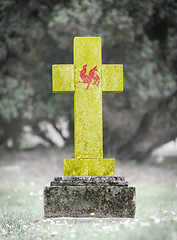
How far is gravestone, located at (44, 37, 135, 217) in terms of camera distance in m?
4.49

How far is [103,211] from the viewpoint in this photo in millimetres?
4480

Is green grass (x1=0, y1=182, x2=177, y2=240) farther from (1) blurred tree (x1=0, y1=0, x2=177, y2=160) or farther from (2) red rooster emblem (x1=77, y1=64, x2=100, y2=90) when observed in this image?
(1) blurred tree (x1=0, y1=0, x2=177, y2=160)

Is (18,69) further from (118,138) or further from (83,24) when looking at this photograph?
(118,138)

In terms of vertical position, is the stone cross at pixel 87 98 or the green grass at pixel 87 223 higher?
the stone cross at pixel 87 98

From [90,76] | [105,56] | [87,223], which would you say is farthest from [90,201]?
[105,56]

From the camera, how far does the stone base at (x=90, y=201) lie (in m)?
4.48

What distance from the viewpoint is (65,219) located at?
14.4ft

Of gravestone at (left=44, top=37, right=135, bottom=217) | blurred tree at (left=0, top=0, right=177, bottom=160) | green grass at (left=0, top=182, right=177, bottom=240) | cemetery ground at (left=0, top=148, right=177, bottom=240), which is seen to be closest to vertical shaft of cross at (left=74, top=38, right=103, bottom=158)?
gravestone at (left=44, top=37, right=135, bottom=217)

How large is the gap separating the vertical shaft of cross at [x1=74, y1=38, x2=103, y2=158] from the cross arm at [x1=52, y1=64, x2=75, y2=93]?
7 cm

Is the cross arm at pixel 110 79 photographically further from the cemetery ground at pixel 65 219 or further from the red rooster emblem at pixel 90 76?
the cemetery ground at pixel 65 219

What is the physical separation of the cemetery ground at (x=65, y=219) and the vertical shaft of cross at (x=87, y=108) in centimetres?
95

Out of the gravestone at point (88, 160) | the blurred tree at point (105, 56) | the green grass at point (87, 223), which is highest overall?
the blurred tree at point (105, 56)

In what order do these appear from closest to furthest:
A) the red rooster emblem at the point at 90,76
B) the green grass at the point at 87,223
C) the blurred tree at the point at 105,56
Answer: the green grass at the point at 87,223 < the red rooster emblem at the point at 90,76 < the blurred tree at the point at 105,56

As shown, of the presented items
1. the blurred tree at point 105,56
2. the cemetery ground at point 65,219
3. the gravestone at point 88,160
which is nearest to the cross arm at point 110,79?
Answer: the gravestone at point 88,160
